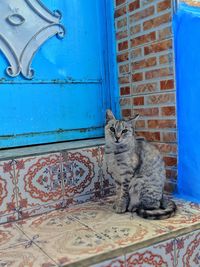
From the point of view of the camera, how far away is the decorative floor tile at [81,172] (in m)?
1.62

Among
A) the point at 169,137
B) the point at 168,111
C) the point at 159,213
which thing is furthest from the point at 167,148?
the point at 159,213

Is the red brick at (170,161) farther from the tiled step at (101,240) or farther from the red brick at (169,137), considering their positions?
the tiled step at (101,240)

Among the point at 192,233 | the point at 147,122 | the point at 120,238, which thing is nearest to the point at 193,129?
the point at 147,122

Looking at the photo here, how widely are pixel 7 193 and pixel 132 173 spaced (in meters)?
0.60

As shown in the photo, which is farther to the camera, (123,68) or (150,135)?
(123,68)

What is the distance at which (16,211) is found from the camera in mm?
1478

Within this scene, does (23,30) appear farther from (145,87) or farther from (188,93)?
(188,93)

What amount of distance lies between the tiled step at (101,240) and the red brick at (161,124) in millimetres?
439

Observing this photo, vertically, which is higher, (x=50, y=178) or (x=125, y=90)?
(x=125, y=90)

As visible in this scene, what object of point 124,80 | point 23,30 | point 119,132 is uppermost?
point 23,30

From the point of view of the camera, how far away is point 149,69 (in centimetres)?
176

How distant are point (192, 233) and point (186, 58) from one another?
2.78 ft

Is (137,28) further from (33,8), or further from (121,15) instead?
Answer: (33,8)

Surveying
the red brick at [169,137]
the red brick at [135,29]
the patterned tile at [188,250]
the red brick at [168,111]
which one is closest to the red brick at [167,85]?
the red brick at [168,111]
